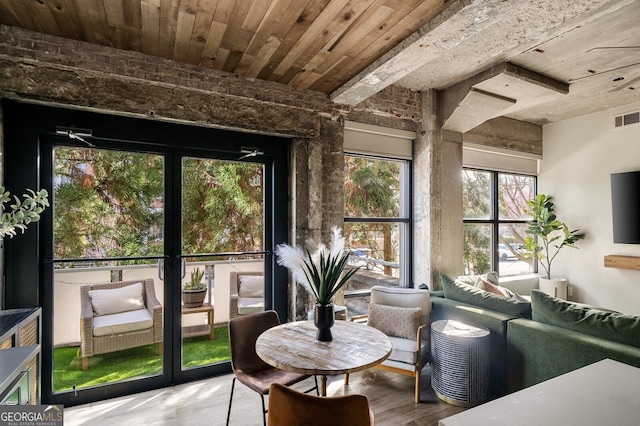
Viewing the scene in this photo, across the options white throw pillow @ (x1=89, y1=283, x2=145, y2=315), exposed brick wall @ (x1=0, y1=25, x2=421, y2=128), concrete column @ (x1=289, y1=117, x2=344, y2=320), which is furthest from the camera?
→ concrete column @ (x1=289, y1=117, x2=344, y2=320)

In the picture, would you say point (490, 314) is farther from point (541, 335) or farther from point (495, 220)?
point (495, 220)

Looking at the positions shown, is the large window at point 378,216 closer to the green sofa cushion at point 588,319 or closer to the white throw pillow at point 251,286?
the white throw pillow at point 251,286

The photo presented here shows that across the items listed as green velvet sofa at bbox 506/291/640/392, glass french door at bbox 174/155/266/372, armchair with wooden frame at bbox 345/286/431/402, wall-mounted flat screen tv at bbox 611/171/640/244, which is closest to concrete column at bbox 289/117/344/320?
glass french door at bbox 174/155/266/372

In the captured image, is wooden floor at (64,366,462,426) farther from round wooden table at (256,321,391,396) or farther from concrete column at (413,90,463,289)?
concrete column at (413,90,463,289)

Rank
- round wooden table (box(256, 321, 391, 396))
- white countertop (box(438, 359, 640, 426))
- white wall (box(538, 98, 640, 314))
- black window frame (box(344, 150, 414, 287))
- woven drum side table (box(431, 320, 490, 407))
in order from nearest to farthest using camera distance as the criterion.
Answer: white countertop (box(438, 359, 640, 426)) < round wooden table (box(256, 321, 391, 396)) < woven drum side table (box(431, 320, 490, 407)) < black window frame (box(344, 150, 414, 287)) < white wall (box(538, 98, 640, 314))

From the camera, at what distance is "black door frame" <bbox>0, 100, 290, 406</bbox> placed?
2.56m

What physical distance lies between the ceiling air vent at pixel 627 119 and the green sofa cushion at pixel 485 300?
3704 millimetres

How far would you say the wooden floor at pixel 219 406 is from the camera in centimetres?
256

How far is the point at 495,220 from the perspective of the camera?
17.7 feet

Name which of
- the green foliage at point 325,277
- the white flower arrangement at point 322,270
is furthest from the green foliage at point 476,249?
the green foliage at point 325,277

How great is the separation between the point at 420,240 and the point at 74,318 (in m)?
3.80

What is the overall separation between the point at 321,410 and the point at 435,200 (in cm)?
339

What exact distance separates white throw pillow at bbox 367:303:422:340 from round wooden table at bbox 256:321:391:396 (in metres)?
0.76

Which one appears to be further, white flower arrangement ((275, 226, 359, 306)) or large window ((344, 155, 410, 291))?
large window ((344, 155, 410, 291))
